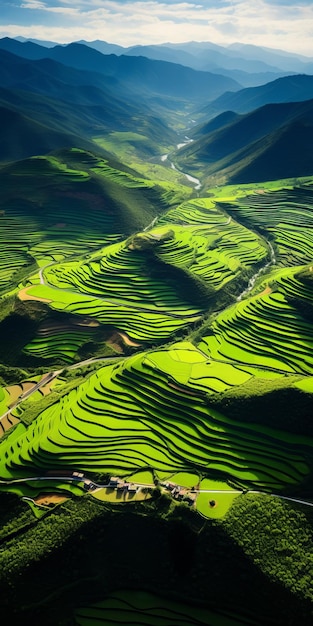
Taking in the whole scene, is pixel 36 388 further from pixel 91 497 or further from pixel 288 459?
pixel 288 459

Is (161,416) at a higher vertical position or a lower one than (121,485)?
higher

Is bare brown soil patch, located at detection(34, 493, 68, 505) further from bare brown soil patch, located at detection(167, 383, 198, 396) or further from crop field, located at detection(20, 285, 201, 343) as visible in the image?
crop field, located at detection(20, 285, 201, 343)

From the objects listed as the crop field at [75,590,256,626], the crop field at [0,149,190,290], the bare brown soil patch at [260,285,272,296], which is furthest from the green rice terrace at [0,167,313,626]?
the crop field at [0,149,190,290]

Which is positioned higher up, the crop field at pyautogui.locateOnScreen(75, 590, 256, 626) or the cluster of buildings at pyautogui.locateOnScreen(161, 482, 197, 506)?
the cluster of buildings at pyautogui.locateOnScreen(161, 482, 197, 506)

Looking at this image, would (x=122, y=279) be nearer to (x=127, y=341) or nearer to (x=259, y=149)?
(x=127, y=341)

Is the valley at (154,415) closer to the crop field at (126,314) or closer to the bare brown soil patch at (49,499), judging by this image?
the bare brown soil patch at (49,499)

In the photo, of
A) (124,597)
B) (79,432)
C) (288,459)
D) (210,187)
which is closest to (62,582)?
(124,597)

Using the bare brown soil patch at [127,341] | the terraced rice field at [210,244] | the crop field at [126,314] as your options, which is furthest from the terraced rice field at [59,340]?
the terraced rice field at [210,244]

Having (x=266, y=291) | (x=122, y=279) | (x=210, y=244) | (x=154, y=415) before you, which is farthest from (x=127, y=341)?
(x=210, y=244)
